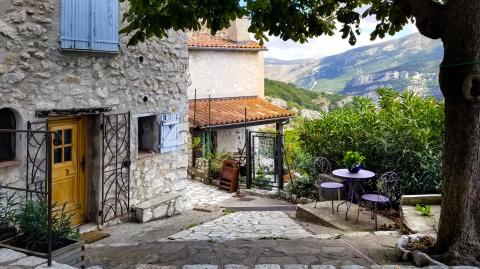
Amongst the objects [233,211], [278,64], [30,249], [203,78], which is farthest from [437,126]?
[278,64]

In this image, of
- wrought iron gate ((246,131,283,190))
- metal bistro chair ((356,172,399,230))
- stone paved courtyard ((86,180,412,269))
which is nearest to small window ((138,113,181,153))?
stone paved courtyard ((86,180,412,269))

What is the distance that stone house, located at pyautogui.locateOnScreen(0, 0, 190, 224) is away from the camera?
22.6 feet

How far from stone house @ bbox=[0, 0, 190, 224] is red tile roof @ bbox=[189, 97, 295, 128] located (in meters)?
5.45

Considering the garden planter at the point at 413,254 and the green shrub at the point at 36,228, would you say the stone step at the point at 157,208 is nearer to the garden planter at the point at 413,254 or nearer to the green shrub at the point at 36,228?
the green shrub at the point at 36,228

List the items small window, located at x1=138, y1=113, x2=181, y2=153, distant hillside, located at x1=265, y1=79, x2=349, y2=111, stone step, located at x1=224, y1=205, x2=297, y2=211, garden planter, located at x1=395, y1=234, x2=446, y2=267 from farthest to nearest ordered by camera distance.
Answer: distant hillside, located at x1=265, y1=79, x2=349, y2=111
stone step, located at x1=224, y1=205, x2=297, y2=211
small window, located at x1=138, y1=113, x2=181, y2=153
garden planter, located at x1=395, y1=234, x2=446, y2=267

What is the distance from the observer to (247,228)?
8258 mm

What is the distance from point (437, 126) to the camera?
9.81 m

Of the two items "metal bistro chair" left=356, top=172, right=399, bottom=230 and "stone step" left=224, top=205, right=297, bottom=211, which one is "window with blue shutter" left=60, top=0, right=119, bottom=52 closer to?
"stone step" left=224, top=205, right=297, bottom=211

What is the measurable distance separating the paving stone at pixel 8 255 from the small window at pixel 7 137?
8.71 ft

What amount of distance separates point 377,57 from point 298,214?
43.9 meters

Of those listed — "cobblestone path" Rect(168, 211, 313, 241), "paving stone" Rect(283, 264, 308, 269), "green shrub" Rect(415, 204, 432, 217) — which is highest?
"green shrub" Rect(415, 204, 432, 217)

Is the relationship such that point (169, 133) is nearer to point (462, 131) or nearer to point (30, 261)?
point (30, 261)

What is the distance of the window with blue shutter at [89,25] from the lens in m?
7.33

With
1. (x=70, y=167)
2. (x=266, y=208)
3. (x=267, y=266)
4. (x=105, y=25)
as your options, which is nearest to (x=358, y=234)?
(x=267, y=266)
